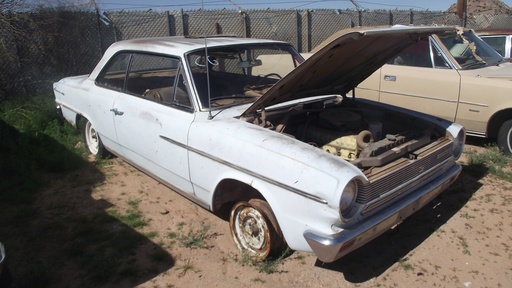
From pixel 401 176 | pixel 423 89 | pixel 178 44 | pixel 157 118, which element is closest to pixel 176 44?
pixel 178 44

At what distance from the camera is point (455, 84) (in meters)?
5.63

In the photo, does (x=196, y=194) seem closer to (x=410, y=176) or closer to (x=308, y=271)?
(x=308, y=271)

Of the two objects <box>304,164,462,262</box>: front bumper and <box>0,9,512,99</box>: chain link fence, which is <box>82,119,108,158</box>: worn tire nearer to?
<box>0,9,512,99</box>: chain link fence

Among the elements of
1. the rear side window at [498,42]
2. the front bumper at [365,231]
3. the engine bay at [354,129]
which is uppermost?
the rear side window at [498,42]

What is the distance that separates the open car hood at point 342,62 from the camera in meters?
3.11

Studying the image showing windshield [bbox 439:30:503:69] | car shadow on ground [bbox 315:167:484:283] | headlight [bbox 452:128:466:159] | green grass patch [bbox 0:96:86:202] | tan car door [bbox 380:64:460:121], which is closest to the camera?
car shadow on ground [bbox 315:167:484:283]

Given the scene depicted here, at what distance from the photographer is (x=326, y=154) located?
9.25 ft

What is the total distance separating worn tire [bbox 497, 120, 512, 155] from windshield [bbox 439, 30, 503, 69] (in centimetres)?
100

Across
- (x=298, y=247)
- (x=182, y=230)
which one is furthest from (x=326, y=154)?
(x=182, y=230)

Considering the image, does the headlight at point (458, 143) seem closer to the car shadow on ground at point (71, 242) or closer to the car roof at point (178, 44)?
the car roof at point (178, 44)

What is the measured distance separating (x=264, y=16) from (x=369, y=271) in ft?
28.7

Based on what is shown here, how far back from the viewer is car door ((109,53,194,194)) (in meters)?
3.64

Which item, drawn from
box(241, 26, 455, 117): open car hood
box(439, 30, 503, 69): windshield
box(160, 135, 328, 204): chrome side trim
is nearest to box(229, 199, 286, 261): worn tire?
box(160, 135, 328, 204): chrome side trim

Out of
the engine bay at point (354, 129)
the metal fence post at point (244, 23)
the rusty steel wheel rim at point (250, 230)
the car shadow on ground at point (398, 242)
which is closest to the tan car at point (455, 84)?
the car shadow on ground at point (398, 242)
